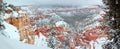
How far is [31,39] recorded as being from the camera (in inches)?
3674

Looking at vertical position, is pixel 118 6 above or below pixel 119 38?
above

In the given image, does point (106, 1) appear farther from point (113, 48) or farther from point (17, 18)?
point (17, 18)

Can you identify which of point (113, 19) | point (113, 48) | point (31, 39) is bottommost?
point (31, 39)

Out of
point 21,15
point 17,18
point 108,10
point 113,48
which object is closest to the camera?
point 113,48

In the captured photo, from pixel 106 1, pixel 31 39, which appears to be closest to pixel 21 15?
pixel 31 39

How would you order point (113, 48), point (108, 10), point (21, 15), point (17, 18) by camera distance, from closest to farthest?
point (113, 48), point (108, 10), point (17, 18), point (21, 15)

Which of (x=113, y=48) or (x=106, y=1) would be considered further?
(x=106, y=1)

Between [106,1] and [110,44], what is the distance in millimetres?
2434

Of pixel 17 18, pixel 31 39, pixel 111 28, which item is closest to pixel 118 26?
pixel 111 28

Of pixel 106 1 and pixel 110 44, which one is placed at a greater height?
pixel 106 1

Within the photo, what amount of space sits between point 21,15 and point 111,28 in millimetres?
74131

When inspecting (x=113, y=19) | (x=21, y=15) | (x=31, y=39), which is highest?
(x=113, y=19)

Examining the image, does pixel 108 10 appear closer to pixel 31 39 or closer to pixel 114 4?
Answer: pixel 114 4

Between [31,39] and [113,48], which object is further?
[31,39]
